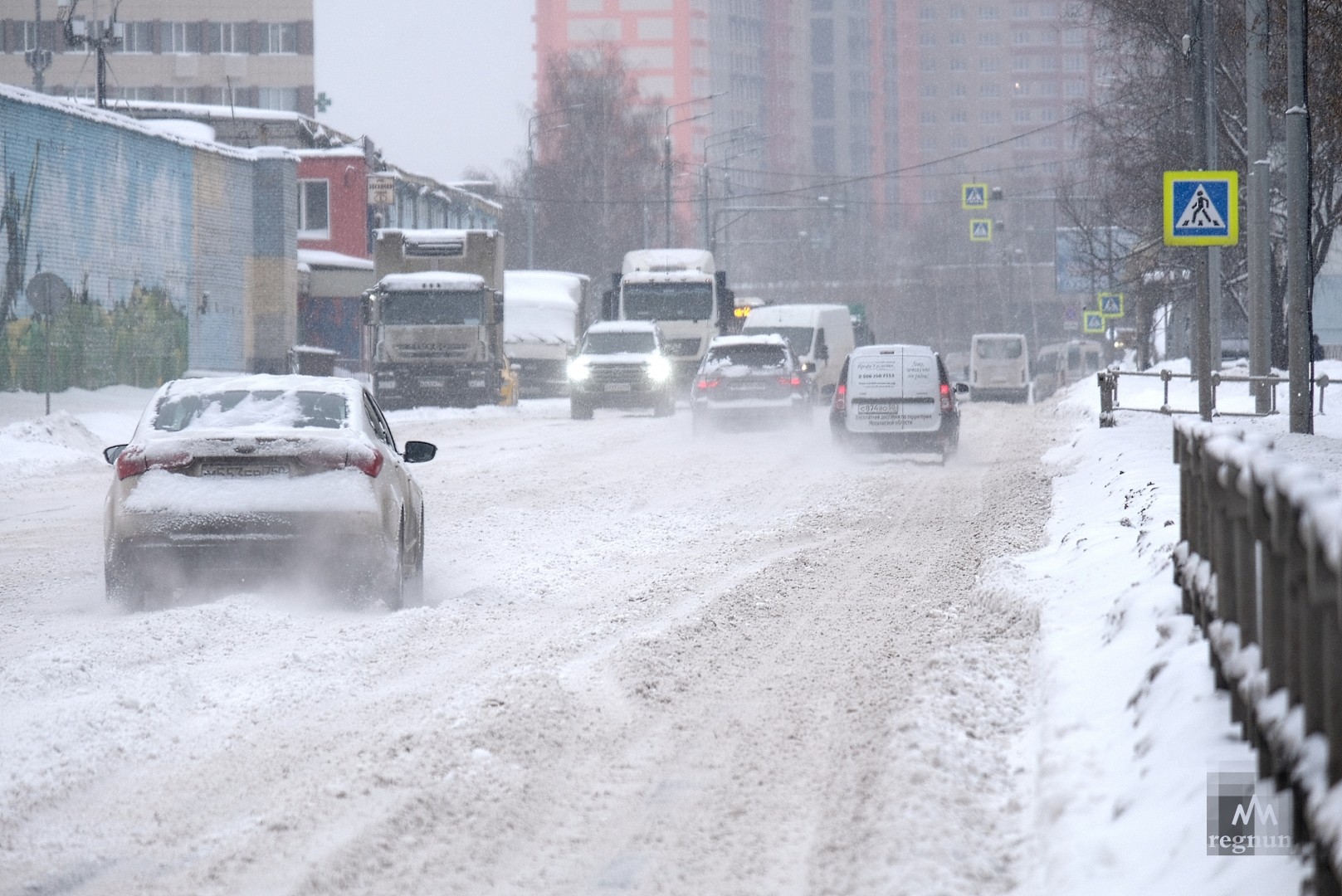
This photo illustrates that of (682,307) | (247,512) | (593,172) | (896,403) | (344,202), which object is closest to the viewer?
(247,512)

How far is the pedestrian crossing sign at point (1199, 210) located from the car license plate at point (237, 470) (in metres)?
10.9

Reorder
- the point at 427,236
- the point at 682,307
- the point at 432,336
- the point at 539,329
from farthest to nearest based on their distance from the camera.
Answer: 1. the point at 539,329
2. the point at 682,307
3. the point at 427,236
4. the point at 432,336

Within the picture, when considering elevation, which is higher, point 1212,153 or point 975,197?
point 975,197

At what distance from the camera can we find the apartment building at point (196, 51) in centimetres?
10581

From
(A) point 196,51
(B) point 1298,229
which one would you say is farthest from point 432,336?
(A) point 196,51

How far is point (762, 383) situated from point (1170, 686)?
25.6 metres

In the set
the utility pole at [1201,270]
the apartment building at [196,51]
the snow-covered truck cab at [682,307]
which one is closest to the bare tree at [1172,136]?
the utility pole at [1201,270]

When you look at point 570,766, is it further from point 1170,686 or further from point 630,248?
point 630,248

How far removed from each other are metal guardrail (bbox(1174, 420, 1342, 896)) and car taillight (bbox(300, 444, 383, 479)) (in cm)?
520

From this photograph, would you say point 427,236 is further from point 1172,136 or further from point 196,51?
point 196,51

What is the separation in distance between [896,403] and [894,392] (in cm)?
17

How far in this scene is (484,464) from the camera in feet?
80.3
